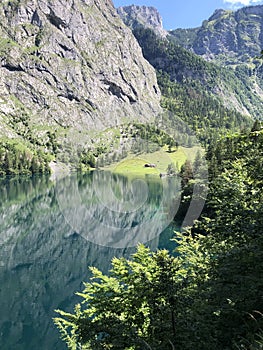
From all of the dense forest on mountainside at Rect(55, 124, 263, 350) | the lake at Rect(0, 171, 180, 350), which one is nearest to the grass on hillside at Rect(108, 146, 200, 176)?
the lake at Rect(0, 171, 180, 350)

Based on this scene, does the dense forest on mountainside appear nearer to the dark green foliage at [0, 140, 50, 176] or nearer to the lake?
the lake

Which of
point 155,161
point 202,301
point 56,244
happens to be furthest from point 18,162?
point 202,301

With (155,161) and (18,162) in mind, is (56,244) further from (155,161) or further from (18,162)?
(18,162)

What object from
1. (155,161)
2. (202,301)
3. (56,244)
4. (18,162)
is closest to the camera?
(202,301)

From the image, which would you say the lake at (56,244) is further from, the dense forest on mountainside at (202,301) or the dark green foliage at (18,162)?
the dark green foliage at (18,162)

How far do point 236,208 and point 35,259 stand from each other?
3741 centimetres

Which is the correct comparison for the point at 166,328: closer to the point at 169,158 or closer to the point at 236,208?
the point at 236,208

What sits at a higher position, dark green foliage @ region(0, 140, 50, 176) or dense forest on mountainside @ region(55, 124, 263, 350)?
dense forest on mountainside @ region(55, 124, 263, 350)

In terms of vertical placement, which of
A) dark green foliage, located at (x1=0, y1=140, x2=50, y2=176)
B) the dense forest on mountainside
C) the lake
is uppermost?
the dense forest on mountainside

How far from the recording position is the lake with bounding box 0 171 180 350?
26.4 m

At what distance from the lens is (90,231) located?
Answer: 56.3m

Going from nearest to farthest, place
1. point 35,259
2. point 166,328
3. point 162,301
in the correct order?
Result: point 166,328
point 162,301
point 35,259

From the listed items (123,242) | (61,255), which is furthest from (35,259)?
(123,242)

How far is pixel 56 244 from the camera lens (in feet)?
162
